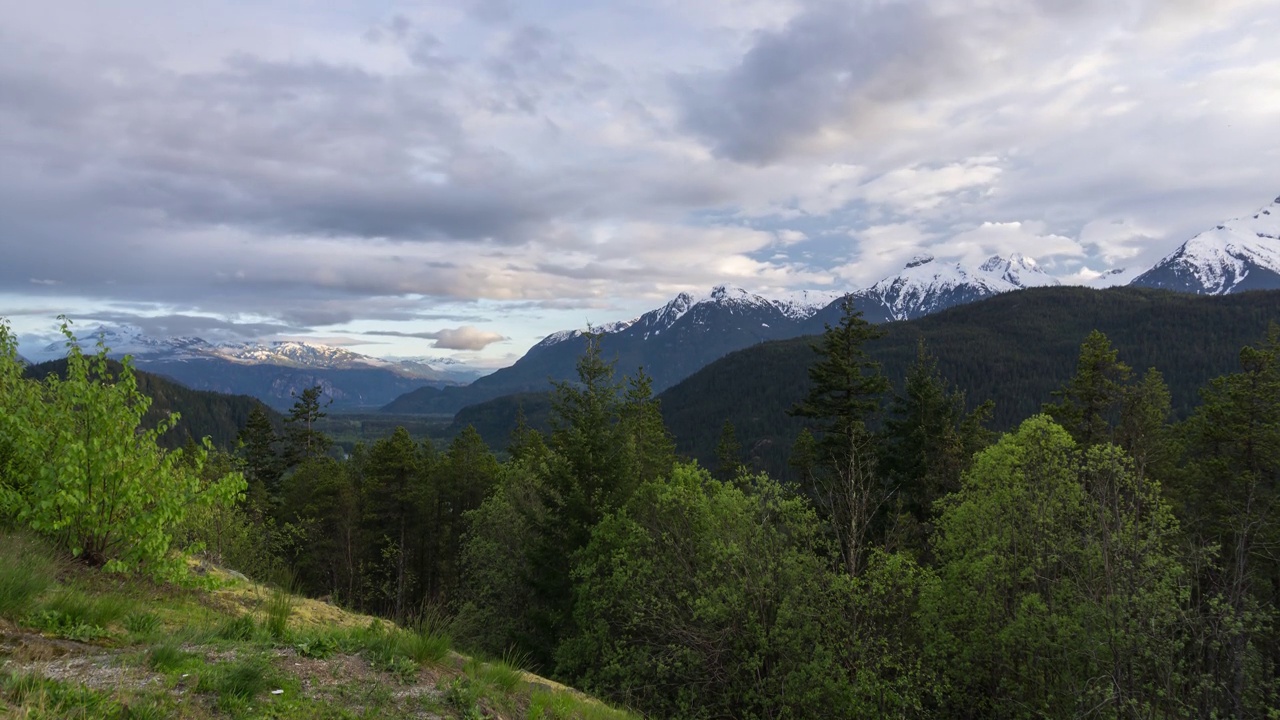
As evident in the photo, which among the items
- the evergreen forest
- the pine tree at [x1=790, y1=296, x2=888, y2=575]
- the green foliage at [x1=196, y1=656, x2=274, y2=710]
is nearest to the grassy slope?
the green foliage at [x1=196, y1=656, x2=274, y2=710]

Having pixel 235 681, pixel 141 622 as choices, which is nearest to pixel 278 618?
pixel 141 622

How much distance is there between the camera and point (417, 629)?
8.52 meters

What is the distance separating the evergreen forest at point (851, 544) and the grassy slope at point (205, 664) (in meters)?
1.03

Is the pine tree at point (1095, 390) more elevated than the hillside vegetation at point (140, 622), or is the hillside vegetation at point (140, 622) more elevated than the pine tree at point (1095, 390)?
the pine tree at point (1095, 390)

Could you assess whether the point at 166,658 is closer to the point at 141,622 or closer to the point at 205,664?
the point at 205,664

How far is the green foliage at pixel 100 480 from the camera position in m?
8.27

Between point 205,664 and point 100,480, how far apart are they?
14.5 ft

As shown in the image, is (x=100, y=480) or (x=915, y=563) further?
(x=915, y=563)

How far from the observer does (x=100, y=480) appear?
8586mm

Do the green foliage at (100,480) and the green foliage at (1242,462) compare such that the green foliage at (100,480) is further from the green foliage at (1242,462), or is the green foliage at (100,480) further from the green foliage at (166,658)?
the green foliage at (1242,462)

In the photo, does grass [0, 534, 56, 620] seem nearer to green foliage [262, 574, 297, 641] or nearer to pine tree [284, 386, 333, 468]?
green foliage [262, 574, 297, 641]

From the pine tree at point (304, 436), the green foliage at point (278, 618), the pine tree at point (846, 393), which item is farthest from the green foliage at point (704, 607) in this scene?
the pine tree at point (304, 436)

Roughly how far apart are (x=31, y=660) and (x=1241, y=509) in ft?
118

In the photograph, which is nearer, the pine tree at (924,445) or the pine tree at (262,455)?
the pine tree at (924,445)
